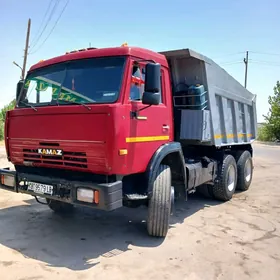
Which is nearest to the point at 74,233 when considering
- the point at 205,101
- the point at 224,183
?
the point at 205,101

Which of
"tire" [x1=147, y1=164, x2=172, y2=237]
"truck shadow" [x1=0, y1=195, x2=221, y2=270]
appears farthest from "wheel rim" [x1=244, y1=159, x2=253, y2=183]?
"tire" [x1=147, y1=164, x2=172, y2=237]

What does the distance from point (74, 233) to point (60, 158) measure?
1.30m

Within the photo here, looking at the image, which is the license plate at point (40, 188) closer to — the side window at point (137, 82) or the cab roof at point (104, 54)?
the side window at point (137, 82)

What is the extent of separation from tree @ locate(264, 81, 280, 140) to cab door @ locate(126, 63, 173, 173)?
27.0 meters

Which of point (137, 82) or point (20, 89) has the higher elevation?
point (20, 89)

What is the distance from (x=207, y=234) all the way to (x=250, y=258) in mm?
913

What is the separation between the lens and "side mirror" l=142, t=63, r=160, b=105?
3.87m

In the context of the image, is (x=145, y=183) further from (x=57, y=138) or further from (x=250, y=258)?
(x=250, y=258)

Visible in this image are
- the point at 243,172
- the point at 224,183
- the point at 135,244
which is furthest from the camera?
the point at 243,172

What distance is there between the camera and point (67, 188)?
3.89 metres

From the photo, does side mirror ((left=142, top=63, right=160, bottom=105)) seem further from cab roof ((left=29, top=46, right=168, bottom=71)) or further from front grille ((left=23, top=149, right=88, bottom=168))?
front grille ((left=23, top=149, right=88, bottom=168))

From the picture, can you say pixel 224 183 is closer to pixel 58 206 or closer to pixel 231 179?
pixel 231 179

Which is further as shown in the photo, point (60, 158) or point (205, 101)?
point (205, 101)

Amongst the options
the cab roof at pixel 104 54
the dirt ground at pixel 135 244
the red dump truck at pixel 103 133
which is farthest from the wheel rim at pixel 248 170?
the cab roof at pixel 104 54
